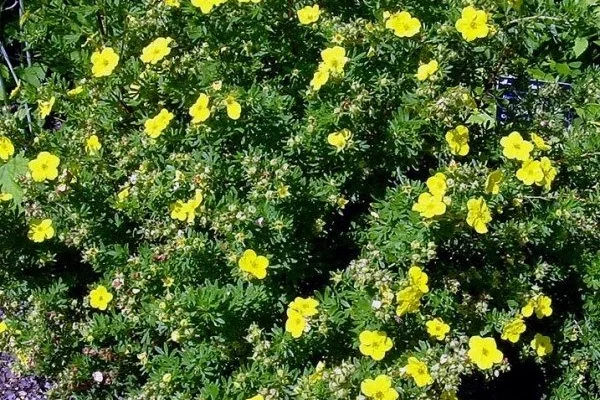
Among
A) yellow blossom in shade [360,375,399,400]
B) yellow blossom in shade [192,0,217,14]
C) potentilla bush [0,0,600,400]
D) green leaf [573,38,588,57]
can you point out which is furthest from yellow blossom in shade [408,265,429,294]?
green leaf [573,38,588,57]

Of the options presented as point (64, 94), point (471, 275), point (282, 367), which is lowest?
point (282, 367)

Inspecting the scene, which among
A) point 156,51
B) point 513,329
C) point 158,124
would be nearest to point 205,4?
point 156,51

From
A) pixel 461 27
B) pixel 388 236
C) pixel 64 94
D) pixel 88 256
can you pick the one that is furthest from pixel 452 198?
pixel 64 94

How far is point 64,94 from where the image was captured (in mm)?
2996

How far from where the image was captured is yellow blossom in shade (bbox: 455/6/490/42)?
257 centimetres

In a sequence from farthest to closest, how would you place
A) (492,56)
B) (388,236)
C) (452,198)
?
(492,56) → (388,236) → (452,198)

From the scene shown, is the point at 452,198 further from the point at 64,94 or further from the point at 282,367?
the point at 64,94

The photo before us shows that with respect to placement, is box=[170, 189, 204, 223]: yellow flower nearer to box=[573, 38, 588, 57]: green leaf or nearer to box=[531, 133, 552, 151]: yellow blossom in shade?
box=[531, 133, 552, 151]: yellow blossom in shade

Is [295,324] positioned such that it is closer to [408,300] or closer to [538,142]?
[408,300]

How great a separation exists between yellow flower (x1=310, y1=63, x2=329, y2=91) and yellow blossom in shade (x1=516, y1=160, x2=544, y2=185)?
2.12 feet

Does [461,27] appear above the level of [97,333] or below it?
above

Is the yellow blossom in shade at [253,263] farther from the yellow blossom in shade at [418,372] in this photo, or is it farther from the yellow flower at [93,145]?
the yellow flower at [93,145]

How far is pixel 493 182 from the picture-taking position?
255 centimetres

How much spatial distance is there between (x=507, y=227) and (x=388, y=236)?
0.39 m
